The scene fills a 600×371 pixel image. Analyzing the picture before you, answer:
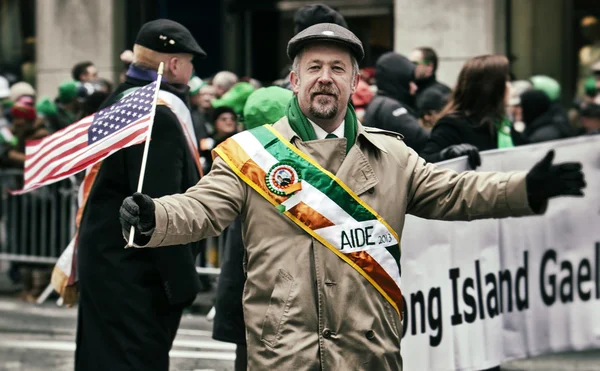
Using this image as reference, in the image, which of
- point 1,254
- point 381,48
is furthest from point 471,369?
point 381,48

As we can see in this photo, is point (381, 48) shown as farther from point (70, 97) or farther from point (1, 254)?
point (1, 254)

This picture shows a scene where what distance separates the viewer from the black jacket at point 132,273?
5844 millimetres

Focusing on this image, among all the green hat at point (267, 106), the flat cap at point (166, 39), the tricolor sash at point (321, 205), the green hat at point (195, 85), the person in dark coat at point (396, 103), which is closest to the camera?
the tricolor sash at point (321, 205)

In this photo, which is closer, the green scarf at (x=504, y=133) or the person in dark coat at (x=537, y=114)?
the green scarf at (x=504, y=133)

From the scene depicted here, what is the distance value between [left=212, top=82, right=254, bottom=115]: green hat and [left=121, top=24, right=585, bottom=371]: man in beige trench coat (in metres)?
5.75

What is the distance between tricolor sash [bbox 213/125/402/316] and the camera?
4.25 m

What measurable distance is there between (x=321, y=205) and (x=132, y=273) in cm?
192

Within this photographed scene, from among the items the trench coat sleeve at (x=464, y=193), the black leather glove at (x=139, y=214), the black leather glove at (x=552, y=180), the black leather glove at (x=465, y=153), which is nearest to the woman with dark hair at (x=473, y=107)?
the black leather glove at (x=465, y=153)

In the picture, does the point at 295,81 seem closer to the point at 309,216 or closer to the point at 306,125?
the point at 306,125

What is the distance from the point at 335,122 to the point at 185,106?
6.21ft

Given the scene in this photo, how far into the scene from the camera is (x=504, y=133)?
295 inches

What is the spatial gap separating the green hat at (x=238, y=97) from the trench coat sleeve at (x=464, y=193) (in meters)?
5.69

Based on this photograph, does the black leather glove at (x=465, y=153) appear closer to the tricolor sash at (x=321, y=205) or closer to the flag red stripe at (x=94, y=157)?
the flag red stripe at (x=94, y=157)

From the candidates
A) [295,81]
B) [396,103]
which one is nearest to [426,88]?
[396,103]
